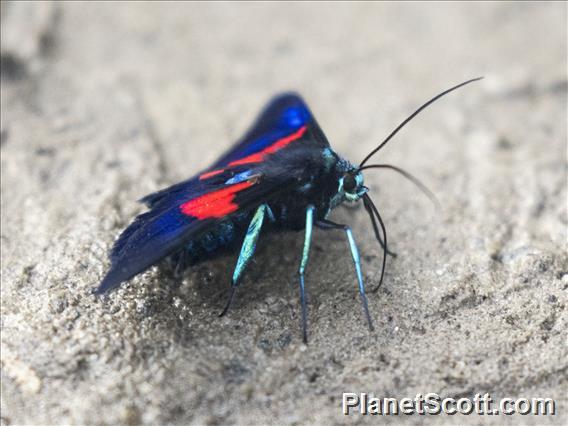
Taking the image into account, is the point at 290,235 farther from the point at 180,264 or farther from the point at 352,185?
the point at 180,264

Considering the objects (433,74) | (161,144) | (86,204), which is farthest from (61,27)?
(433,74)

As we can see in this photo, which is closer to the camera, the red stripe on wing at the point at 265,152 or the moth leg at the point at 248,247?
the moth leg at the point at 248,247

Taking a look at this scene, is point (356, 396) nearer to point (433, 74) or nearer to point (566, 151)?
point (566, 151)

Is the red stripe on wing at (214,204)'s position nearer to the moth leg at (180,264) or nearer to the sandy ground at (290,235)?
the moth leg at (180,264)

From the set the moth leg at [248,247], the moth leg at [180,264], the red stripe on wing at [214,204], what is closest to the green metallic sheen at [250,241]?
the moth leg at [248,247]

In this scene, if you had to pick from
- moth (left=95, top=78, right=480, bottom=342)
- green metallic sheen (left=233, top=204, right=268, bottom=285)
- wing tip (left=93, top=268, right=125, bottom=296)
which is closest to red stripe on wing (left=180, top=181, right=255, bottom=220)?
moth (left=95, top=78, right=480, bottom=342)

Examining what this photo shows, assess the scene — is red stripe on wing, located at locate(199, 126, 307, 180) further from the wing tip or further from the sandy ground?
the wing tip
